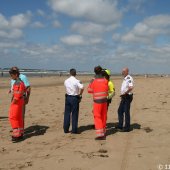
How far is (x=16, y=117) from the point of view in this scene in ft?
30.0

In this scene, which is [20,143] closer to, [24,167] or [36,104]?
[24,167]

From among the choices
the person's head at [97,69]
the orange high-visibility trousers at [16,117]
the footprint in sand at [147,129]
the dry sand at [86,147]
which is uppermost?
the person's head at [97,69]

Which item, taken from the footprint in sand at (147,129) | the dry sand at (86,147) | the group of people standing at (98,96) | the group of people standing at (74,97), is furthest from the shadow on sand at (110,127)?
the group of people standing at (74,97)

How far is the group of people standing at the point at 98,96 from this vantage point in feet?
30.2

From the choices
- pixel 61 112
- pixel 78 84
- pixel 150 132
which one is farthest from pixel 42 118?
pixel 150 132

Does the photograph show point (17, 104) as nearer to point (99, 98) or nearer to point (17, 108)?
point (17, 108)

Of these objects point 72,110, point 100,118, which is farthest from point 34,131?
point 100,118

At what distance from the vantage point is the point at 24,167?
22.7 feet

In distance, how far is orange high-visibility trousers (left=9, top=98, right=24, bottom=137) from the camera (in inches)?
358

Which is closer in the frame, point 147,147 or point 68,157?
point 68,157

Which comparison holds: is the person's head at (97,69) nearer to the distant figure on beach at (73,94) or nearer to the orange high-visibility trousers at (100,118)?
the distant figure on beach at (73,94)

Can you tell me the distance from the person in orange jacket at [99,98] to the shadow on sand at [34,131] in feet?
6.02

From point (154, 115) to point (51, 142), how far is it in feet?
17.1

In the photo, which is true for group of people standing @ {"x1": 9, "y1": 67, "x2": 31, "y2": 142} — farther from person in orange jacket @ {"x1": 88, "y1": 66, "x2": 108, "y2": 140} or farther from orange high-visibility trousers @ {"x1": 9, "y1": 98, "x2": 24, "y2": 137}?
person in orange jacket @ {"x1": 88, "y1": 66, "x2": 108, "y2": 140}
